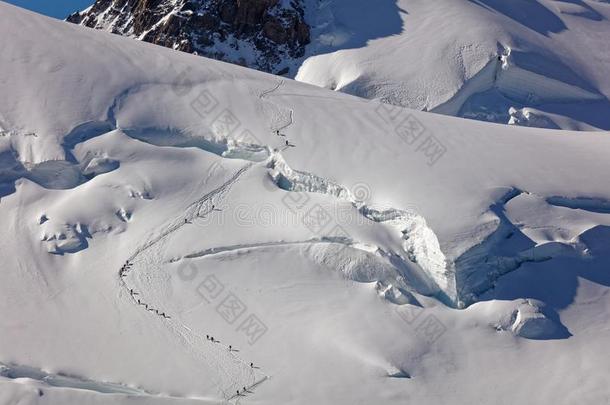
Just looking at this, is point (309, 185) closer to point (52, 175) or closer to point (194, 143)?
point (194, 143)

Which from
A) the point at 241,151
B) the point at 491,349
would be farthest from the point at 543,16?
the point at 491,349

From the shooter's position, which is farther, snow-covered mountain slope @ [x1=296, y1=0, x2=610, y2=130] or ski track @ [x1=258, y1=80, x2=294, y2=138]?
snow-covered mountain slope @ [x1=296, y1=0, x2=610, y2=130]

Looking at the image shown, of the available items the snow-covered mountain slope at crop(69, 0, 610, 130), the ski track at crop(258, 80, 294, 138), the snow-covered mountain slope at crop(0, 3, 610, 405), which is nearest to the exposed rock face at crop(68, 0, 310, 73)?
the snow-covered mountain slope at crop(69, 0, 610, 130)

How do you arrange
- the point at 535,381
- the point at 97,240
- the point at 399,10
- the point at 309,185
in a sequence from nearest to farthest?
the point at 535,381, the point at 97,240, the point at 309,185, the point at 399,10

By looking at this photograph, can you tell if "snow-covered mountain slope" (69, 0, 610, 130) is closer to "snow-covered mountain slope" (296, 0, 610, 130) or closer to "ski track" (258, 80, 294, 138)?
"snow-covered mountain slope" (296, 0, 610, 130)

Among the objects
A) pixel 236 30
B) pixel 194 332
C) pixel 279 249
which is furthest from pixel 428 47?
pixel 194 332
